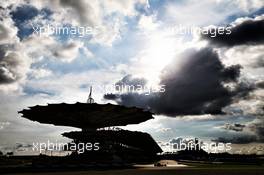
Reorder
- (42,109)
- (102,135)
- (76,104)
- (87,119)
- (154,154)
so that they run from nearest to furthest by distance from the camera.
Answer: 1. (76,104)
2. (42,109)
3. (87,119)
4. (102,135)
5. (154,154)

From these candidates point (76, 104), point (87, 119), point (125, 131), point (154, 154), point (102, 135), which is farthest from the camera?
point (154, 154)

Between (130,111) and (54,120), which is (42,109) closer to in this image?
(54,120)

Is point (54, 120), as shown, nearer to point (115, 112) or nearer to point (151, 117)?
point (115, 112)

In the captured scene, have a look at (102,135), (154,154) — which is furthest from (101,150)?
(154,154)

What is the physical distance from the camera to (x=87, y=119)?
9375 cm

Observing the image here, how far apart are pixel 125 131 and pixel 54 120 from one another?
2568cm

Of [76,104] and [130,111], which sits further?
[130,111]

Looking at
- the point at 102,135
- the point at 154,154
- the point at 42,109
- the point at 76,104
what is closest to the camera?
the point at 76,104

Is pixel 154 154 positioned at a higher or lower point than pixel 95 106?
lower

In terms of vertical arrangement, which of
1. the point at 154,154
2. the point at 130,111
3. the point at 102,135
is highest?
the point at 130,111

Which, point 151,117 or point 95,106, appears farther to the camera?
point 151,117

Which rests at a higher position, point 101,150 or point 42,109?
point 42,109

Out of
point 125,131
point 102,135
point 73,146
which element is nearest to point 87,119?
point 102,135

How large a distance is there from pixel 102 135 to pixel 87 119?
867 cm
